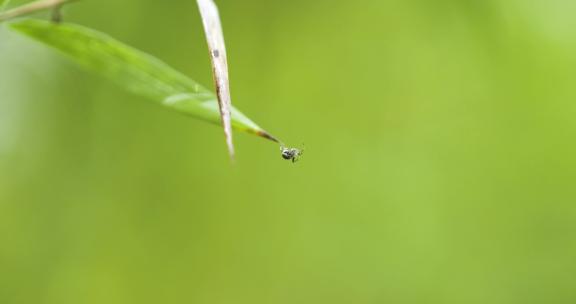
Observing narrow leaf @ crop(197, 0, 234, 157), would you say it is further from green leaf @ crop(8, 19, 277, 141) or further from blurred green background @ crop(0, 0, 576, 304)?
blurred green background @ crop(0, 0, 576, 304)

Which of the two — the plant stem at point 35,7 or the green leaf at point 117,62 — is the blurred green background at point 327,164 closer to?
the green leaf at point 117,62

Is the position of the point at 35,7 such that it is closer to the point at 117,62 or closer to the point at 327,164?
the point at 117,62

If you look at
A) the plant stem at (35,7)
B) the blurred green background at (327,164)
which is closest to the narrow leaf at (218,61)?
the plant stem at (35,7)

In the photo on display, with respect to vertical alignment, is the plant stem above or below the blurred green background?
below

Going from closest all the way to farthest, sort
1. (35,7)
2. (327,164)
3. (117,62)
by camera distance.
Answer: (35,7), (117,62), (327,164)

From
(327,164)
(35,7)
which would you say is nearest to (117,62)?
(35,7)

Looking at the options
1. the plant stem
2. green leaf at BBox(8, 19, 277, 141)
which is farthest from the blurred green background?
the plant stem

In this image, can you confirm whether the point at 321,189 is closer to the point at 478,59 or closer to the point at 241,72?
the point at 241,72
